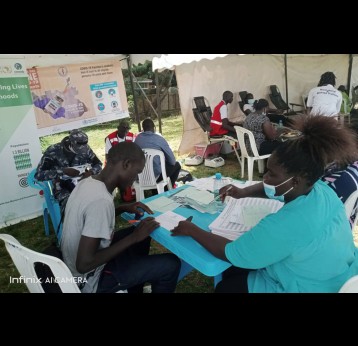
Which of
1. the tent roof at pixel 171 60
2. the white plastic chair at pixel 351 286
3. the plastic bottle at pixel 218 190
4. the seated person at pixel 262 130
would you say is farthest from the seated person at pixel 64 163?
the tent roof at pixel 171 60

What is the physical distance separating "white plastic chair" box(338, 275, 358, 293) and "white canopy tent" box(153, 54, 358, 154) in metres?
5.60

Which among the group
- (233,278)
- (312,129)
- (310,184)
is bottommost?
(233,278)

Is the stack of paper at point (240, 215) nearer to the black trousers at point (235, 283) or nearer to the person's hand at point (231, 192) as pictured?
the person's hand at point (231, 192)

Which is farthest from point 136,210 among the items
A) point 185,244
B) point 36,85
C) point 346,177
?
point 36,85

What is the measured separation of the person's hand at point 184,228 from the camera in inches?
64.6

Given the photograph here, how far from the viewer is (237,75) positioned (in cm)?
809

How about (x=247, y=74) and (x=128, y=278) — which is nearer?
(x=128, y=278)

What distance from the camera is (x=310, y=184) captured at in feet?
4.66

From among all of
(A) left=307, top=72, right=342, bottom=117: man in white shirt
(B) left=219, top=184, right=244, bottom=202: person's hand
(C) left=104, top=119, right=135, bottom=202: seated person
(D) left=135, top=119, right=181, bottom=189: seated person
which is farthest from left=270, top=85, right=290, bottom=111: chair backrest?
(B) left=219, top=184, right=244, bottom=202: person's hand

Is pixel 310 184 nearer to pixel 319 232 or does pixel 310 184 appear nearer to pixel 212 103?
pixel 319 232

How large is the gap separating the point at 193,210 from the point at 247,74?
24.0 ft

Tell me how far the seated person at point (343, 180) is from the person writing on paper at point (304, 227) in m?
0.60

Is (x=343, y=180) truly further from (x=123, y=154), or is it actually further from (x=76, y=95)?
(x=76, y=95)

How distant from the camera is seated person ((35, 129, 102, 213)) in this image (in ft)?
11.1
